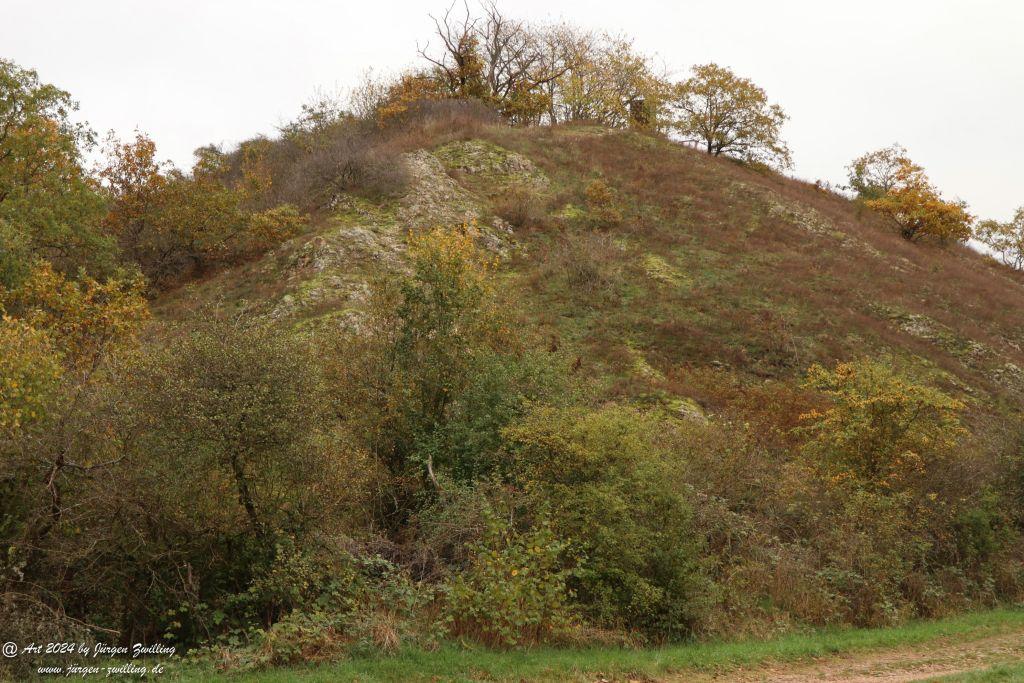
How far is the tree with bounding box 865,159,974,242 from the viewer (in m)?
42.8

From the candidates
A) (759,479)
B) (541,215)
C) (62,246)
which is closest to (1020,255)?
(541,215)

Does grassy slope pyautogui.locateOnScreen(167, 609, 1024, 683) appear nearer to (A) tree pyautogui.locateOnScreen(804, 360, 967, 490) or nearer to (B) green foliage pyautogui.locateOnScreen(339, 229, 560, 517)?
(A) tree pyautogui.locateOnScreen(804, 360, 967, 490)

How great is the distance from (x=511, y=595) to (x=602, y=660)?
1.50 meters

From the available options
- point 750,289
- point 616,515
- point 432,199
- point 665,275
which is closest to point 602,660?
point 616,515

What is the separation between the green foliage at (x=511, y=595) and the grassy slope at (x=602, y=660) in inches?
14.4

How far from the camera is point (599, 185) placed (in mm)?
36312

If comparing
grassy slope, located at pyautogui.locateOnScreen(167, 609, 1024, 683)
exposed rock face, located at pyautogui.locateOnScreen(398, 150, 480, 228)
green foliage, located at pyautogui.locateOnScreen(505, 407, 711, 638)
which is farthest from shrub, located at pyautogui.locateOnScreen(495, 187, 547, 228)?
grassy slope, located at pyautogui.locateOnScreen(167, 609, 1024, 683)

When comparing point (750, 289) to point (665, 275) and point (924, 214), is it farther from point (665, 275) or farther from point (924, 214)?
point (924, 214)

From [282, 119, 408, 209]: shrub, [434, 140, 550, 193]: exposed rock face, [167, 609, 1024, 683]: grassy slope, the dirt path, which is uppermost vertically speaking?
[434, 140, 550, 193]: exposed rock face

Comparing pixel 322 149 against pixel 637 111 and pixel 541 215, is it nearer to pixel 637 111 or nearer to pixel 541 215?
pixel 541 215

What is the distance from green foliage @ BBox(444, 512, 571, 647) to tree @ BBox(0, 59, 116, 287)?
56.0ft

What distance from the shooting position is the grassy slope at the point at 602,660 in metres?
8.65

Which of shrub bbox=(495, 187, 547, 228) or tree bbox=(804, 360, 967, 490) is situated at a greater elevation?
shrub bbox=(495, 187, 547, 228)

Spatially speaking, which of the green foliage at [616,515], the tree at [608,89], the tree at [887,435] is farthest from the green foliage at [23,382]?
the tree at [608,89]
